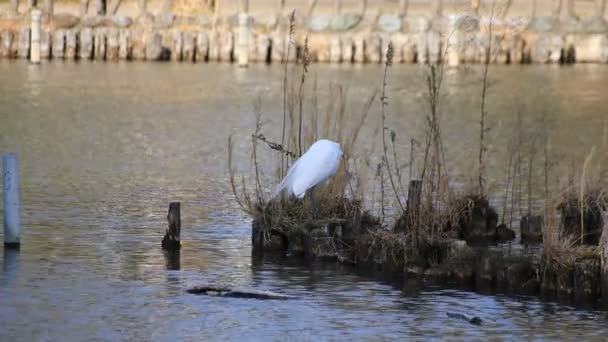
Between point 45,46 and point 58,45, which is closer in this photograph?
point 45,46

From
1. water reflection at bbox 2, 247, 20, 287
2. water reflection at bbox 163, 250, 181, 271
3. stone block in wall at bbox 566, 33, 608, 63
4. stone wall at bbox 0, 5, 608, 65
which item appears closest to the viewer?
water reflection at bbox 2, 247, 20, 287

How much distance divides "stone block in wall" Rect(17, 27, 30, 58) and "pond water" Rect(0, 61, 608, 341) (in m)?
12.7

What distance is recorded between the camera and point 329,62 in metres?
53.7

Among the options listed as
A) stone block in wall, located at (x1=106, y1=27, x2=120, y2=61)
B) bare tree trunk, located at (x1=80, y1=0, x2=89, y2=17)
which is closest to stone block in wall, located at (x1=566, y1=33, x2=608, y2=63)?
stone block in wall, located at (x1=106, y1=27, x2=120, y2=61)

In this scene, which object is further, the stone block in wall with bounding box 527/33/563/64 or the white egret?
the stone block in wall with bounding box 527/33/563/64

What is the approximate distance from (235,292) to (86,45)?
132 feet

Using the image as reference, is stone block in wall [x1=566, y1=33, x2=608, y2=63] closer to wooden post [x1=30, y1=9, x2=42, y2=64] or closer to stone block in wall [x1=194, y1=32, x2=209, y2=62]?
stone block in wall [x1=194, y1=32, x2=209, y2=62]

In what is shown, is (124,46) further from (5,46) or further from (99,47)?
(5,46)

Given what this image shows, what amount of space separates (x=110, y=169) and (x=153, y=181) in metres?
1.93

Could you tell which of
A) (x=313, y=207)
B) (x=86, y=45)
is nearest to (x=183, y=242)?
(x=313, y=207)

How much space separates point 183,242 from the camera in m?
18.0

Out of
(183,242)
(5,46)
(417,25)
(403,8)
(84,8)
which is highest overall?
(403,8)

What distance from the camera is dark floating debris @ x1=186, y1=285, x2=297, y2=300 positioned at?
49.1 feet

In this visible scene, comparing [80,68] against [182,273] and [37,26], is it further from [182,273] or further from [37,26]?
[182,273]
